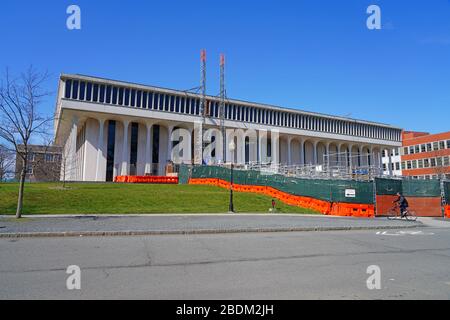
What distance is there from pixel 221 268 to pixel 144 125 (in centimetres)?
6387

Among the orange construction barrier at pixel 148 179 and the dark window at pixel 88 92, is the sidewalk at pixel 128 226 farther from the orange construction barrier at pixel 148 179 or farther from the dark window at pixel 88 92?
the dark window at pixel 88 92

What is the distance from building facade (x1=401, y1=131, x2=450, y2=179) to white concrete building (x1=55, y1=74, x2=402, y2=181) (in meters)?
16.2

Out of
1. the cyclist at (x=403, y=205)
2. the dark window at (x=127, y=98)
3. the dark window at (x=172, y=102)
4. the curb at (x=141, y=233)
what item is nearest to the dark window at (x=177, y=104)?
the dark window at (x=172, y=102)

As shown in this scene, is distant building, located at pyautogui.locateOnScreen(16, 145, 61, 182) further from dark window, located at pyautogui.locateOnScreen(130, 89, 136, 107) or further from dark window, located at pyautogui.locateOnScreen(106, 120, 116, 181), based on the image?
dark window, located at pyautogui.locateOnScreen(130, 89, 136, 107)

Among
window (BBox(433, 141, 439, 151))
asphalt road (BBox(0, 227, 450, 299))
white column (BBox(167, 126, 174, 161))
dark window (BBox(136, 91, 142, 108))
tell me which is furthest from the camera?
window (BBox(433, 141, 439, 151))

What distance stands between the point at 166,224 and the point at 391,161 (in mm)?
97585

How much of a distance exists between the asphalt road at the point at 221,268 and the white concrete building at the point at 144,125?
135 feet

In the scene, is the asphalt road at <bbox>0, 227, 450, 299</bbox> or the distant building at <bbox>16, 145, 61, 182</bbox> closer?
the asphalt road at <bbox>0, 227, 450, 299</bbox>

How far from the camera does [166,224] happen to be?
49.9 ft

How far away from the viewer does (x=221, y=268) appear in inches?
296

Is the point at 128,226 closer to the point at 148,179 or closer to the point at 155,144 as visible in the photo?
the point at 148,179

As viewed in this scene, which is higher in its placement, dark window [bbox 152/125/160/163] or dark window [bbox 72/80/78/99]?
dark window [bbox 72/80/78/99]

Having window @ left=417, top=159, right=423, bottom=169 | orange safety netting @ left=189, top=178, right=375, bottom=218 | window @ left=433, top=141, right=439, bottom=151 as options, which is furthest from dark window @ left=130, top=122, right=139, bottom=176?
window @ left=417, top=159, right=423, bottom=169

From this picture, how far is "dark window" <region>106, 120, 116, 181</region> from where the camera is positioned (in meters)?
62.7
